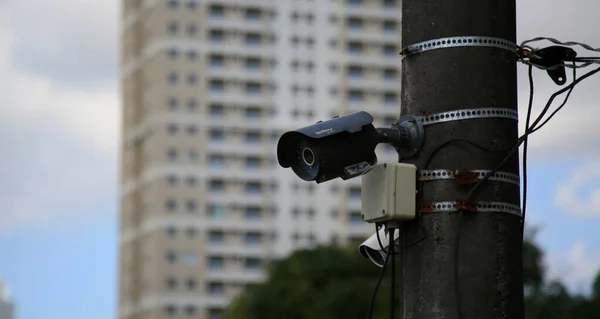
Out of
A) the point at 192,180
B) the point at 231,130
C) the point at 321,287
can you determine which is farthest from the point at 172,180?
the point at 321,287

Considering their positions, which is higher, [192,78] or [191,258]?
[192,78]

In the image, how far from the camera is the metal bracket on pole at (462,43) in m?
5.44

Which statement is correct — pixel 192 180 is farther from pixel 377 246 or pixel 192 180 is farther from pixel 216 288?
pixel 377 246

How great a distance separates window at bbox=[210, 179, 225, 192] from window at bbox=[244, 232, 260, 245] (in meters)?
4.49

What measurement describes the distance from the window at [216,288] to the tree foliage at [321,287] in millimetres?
48338

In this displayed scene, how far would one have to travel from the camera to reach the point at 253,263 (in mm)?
117750

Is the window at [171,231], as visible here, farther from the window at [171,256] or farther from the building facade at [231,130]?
the window at [171,256]

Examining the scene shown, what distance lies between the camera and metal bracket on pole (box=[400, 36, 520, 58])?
214 inches

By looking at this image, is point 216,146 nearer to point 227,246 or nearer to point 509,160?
point 227,246

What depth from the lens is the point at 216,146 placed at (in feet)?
392

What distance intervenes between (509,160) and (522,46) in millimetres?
601

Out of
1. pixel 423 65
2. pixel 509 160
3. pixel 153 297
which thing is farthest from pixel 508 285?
pixel 153 297

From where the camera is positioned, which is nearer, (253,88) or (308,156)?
(308,156)

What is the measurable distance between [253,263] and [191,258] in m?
5.34
